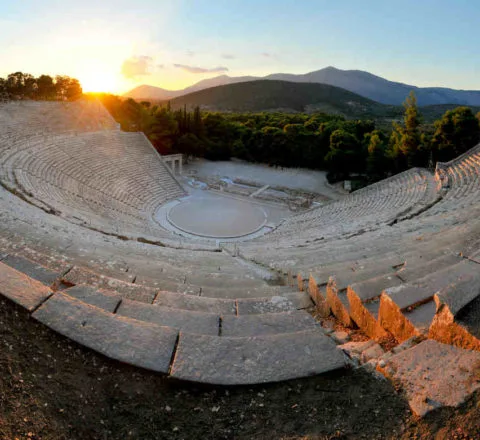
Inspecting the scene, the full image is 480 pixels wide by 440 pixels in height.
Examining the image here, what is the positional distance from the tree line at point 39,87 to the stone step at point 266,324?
32699mm

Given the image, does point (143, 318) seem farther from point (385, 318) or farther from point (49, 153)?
point (49, 153)

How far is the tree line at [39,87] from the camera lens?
30655 millimetres

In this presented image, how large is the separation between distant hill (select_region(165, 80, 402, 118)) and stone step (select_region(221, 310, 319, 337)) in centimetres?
8230

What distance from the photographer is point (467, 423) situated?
196cm

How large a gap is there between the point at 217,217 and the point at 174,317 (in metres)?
14.8

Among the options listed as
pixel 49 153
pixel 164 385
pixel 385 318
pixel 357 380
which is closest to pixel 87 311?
pixel 164 385

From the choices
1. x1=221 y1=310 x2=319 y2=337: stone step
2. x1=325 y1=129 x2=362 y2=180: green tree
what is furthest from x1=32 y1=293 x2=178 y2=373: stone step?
x1=325 y1=129 x2=362 y2=180: green tree

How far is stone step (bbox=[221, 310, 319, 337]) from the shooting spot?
319cm

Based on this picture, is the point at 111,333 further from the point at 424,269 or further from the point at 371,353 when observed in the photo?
the point at 424,269

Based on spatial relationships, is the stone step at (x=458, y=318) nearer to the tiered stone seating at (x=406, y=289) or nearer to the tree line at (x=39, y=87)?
the tiered stone seating at (x=406, y=289)

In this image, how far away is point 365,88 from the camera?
172 meters

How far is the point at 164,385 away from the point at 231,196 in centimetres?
2009

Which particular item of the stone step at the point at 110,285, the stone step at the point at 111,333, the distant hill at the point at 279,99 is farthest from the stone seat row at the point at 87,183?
the distant hill at the point at 279,99

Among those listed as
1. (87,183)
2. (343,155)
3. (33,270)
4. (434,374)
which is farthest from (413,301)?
(343,155)
